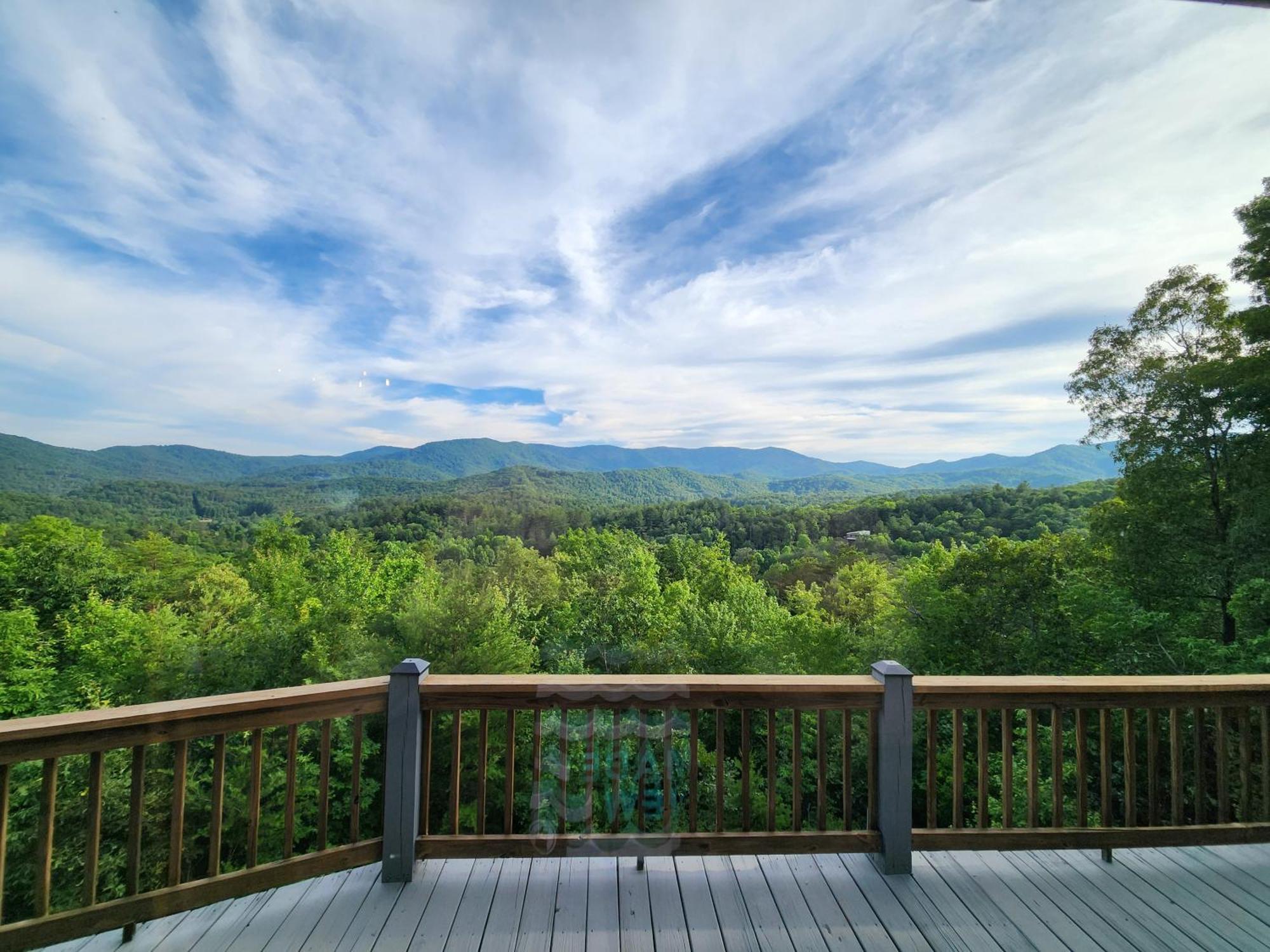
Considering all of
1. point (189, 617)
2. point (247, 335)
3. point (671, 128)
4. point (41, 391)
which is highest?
point (671, 128)

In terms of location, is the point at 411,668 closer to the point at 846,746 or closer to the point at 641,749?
the point at 641,749

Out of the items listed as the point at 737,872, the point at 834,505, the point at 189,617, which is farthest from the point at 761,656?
the point at 834,505

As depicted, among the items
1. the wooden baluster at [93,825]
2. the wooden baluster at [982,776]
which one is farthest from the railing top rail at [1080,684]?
the wooden baluster at [93,825]

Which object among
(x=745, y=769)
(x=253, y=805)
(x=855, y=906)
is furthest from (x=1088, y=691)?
(x=253, y=805)

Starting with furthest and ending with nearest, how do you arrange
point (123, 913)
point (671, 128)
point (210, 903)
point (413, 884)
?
point (671, 128), point (413, 884), point (210, 903), point (123, 913)

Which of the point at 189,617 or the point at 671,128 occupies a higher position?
the point at 671,128

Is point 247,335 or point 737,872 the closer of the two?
point 737,872

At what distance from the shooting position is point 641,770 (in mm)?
2238

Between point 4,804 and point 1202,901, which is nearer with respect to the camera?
point 4,804

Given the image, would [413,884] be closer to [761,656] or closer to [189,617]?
[761,656]

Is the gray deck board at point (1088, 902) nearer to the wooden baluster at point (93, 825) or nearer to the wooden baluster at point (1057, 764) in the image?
the wooden baluster at point (1057, 764)

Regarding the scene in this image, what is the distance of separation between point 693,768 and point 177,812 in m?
1.75

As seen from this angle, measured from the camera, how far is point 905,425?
24.5 metres

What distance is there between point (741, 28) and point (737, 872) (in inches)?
184
